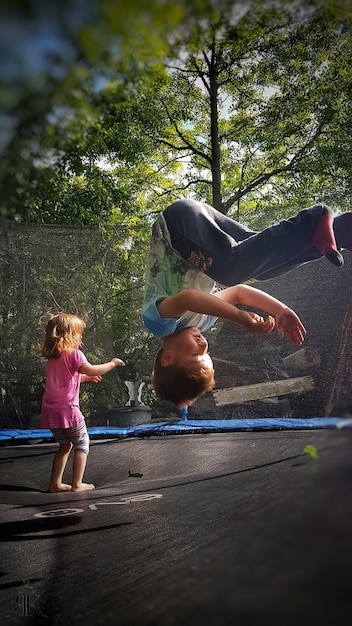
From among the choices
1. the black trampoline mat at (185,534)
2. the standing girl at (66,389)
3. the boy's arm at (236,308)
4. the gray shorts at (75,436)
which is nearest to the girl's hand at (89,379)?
the standing girl at (66,389)

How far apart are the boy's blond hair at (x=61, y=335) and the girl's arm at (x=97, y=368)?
0.05 metres

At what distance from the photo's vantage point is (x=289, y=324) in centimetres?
92

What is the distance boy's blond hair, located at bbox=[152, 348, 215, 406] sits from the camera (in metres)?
0.91

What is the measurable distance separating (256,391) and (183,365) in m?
0.40

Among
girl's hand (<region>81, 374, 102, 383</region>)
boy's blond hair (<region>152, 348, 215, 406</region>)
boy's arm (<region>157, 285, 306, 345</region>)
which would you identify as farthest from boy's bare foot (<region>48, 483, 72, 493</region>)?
boy's arm (<region>157, 285, 306, 345</region>)

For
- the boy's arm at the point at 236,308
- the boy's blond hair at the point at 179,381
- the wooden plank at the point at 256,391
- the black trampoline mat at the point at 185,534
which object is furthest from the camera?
the wooden plank at the point at 256,391

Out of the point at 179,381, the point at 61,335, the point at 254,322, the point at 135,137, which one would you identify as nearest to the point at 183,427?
the point at 61,335

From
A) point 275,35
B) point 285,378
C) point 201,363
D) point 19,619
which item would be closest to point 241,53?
point 275,35

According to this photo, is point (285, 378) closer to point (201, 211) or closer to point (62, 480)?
point (201, 211)

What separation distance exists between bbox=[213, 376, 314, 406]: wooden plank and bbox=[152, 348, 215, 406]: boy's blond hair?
0.68ft

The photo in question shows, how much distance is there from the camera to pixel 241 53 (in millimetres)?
692

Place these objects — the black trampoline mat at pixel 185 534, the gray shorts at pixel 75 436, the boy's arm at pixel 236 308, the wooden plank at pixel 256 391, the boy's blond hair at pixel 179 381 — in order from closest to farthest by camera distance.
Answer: the black trampoline mat at pixel 185 534 < the boy's arm at pixel 236 308 < the boy's blond hair at pixel 179 381 < the wooden plank at pixel 256 391 < the gray shorts at pixel 75 436

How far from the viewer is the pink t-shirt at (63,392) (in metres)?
1.25

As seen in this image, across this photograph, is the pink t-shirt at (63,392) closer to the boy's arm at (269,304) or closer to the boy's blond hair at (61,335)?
the boy's blond hair at (61,335)
